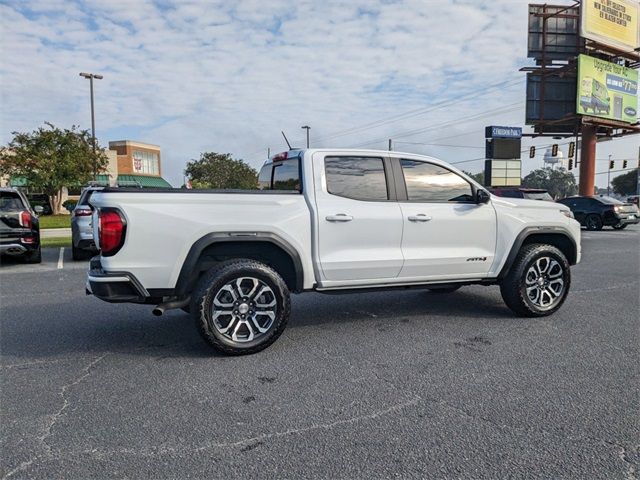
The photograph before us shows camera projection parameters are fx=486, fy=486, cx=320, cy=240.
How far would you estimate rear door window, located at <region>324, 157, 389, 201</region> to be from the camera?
15.4ft

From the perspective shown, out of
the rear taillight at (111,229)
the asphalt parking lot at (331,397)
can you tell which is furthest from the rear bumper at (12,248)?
the rear taillight at (111,229)

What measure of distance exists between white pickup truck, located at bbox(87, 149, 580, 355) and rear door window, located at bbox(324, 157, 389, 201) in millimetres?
11

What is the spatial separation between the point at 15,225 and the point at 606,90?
3863 cm

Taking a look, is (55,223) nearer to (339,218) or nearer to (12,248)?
(12,248)

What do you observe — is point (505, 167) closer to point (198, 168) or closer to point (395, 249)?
point (198, 168)

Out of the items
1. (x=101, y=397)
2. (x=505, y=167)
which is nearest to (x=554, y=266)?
(x=101, y=397)

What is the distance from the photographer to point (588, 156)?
3581cm

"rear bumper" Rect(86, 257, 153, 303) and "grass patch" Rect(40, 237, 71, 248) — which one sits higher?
"rear bumper" Rect(86, 257, 153, 303)

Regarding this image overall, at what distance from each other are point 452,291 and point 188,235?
13.7 feet

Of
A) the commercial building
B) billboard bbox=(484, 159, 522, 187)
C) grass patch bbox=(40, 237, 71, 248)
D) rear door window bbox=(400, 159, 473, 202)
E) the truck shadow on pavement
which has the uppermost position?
the commercial building

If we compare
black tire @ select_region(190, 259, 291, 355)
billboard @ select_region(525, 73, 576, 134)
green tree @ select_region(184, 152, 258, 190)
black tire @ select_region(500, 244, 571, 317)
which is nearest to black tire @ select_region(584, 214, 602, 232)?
billboard @ select_region(525, 73, 576, 134)

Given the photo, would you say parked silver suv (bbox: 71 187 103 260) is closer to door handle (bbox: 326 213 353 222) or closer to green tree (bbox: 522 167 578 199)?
door handle (bbox: 326 213 353 222)

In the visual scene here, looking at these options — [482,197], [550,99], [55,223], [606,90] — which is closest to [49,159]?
[55,223]

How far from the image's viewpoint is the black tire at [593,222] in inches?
806
